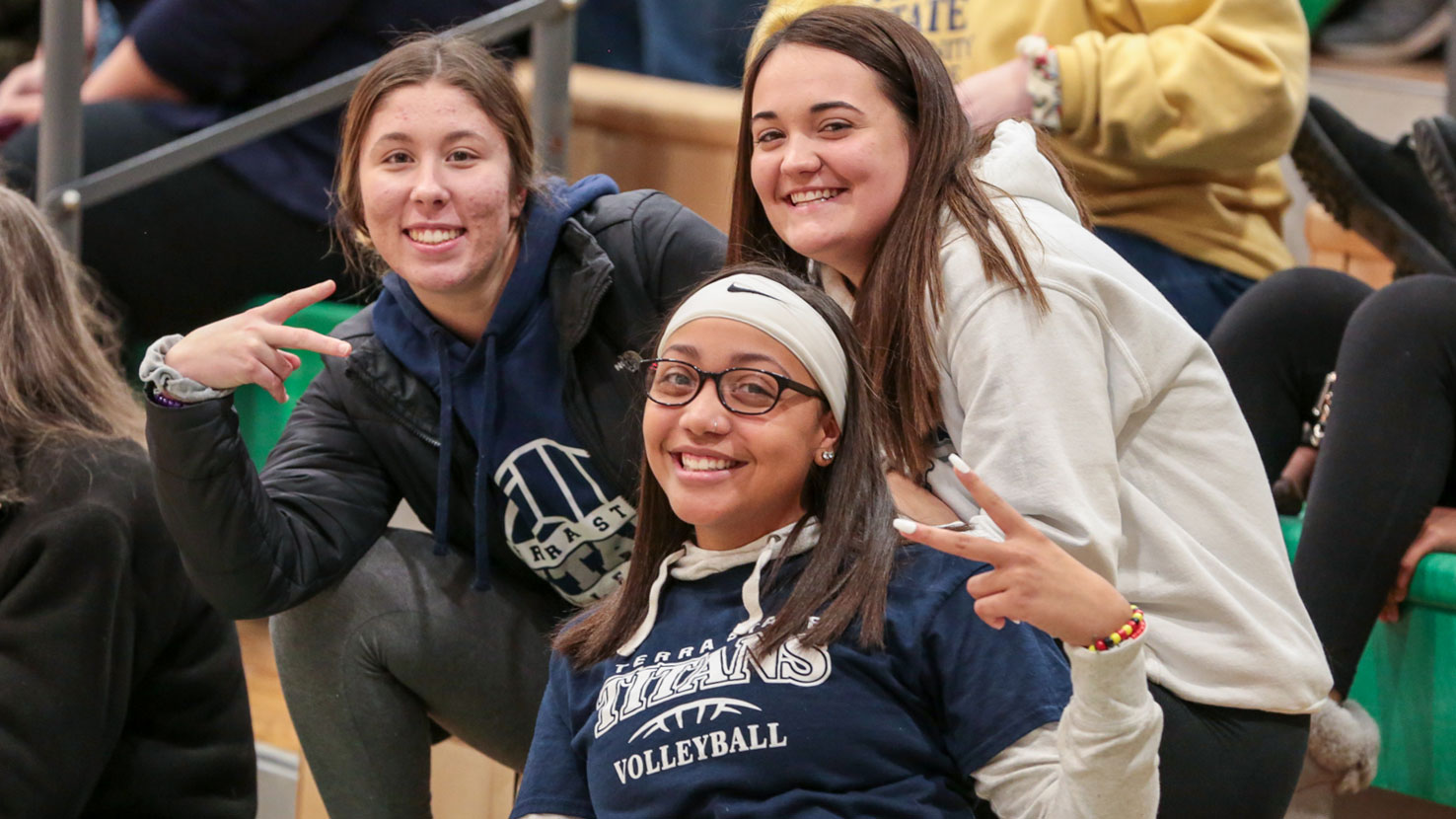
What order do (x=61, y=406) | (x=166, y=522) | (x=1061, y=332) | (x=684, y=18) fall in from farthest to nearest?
(x=684, y=18)
(x=61, y=406)
(x=166, y=522)
(x=1061, y=332)

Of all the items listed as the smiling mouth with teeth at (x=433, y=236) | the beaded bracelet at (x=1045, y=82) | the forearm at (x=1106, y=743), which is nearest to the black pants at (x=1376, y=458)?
the beaded bracelet at (x=1045, y=82)

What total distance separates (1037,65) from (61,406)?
3.77 ft

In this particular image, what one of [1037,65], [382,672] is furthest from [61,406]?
[1037,65]

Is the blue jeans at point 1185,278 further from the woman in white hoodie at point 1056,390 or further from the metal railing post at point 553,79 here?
the metal railing post at point 553,79

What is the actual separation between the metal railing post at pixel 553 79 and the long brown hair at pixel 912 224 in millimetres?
1043

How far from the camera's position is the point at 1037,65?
2.04 metres

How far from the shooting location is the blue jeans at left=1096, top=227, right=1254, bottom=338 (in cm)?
211

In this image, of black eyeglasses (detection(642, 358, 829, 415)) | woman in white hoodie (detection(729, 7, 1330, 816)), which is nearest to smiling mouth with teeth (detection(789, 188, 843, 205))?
woman in white hoodie (detection(729, 7, 1330, 816))

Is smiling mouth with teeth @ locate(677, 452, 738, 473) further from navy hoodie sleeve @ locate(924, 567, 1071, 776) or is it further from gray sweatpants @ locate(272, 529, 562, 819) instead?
gray sweatpants @ locate(272, 529, 562, 819)

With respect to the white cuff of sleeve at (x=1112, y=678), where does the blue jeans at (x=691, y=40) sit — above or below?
above

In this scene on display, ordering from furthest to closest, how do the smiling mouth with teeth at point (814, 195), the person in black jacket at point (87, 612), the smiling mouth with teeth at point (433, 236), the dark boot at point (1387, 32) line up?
1. the dark boot at point (1387, 32)
2. the smiling mouth with teeth at point (433, 236)
3. the person in black jacket at point (87, 612)
4. the smiling mouth with teeth at point (814, 195)

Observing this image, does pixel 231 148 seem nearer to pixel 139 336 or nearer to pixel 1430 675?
pixel 139 336

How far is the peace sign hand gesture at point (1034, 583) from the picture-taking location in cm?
112

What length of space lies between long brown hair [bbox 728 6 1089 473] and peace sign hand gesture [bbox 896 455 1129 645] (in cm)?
28
